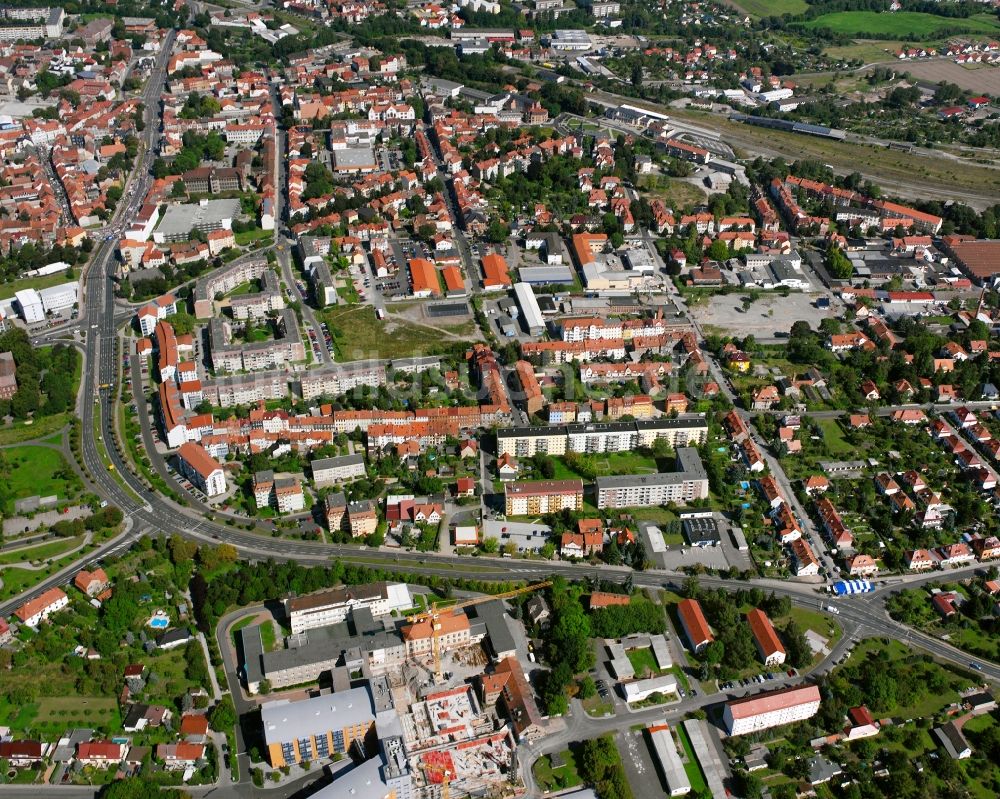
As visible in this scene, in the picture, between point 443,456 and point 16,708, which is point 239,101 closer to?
point 443,456

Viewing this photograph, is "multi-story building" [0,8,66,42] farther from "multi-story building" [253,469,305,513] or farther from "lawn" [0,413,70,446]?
"multi-story building" [253,469,305,513]

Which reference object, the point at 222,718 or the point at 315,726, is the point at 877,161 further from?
the point at 222,718

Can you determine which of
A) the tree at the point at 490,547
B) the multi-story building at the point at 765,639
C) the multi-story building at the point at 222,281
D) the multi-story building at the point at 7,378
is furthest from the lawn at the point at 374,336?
the multi-story building at the point at 765,639

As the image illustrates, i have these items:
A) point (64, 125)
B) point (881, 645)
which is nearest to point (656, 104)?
point (64, 125)

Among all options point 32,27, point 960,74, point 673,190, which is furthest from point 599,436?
point 32,27

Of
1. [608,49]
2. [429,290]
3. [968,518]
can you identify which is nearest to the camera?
[968,518]

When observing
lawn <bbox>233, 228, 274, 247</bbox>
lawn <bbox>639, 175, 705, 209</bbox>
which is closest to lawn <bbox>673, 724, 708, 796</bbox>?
lawn <bbox>233, 228, 274, 247</bbox>

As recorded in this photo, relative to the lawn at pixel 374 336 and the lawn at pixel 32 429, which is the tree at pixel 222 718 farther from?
the lawn at pixel 374 336
